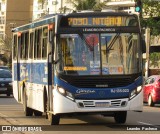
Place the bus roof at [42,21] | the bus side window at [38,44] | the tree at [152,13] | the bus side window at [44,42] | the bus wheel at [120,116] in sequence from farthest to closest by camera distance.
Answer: the tree at [152,13] → the bus side window at [38,44] → the bus wheel at [120,116] → the bus side window at [44,42] → the bus roof at [42,21]

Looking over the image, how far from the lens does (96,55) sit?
17.4m

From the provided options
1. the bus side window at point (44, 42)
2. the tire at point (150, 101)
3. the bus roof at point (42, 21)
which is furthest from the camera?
the tire at point (150, 101)

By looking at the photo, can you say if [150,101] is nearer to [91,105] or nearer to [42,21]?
[42,21]

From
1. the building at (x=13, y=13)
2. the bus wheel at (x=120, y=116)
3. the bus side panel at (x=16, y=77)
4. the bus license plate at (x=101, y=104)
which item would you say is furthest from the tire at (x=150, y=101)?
the building at (x=13, y=13)

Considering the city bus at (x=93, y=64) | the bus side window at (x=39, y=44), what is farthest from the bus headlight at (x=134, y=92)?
the bus side window at (x=39, y=44)

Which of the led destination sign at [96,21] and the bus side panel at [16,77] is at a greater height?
the led destination sign at [96,21]

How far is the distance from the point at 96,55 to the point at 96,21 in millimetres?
1008

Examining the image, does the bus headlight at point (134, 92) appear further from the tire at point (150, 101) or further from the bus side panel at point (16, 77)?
the tire at point (150, 101)

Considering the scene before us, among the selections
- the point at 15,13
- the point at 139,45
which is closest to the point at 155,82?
the point at 139,45

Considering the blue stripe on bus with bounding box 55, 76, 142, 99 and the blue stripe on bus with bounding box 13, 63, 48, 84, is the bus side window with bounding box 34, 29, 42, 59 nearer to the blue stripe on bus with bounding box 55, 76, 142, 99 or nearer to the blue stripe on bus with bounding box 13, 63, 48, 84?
the blue stripe on bus with bounding box 13, 63, 48, 84

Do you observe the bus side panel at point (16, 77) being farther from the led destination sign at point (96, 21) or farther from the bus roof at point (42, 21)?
the led destination sign at point (96, 21)

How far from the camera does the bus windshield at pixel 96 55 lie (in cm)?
1731

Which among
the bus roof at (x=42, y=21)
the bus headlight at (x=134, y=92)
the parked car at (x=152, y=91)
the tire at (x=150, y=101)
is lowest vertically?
the tire at (x=150, y=101)

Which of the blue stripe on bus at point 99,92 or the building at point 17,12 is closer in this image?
the blue stripe on bus at point 99,92
